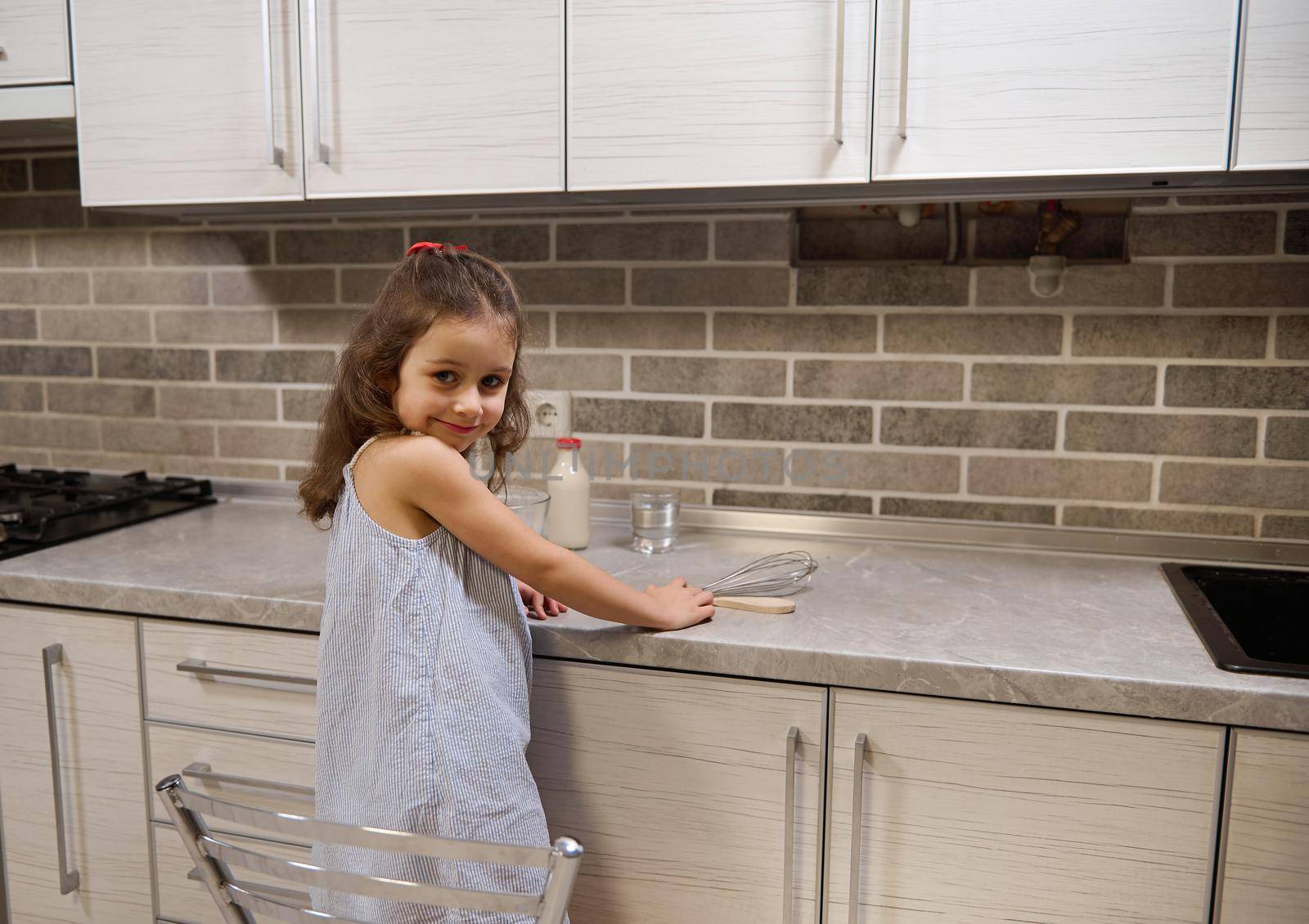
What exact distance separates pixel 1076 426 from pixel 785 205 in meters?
0.62

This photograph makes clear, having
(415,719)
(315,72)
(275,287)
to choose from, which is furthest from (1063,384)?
(275,287)

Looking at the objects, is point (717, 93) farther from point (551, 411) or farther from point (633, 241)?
point (551, 411)

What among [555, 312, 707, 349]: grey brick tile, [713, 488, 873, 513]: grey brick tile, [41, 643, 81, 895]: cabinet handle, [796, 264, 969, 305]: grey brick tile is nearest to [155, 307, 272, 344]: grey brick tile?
[555, 312, 707, 349]: grey brick tile

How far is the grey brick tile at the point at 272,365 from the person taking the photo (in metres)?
1.96

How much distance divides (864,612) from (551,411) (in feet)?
2.51

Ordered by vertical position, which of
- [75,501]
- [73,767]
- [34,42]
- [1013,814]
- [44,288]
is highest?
[34,42]

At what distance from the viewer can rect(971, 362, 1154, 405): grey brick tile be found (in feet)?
5.21

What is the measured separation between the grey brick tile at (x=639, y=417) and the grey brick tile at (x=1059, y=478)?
0.51 m

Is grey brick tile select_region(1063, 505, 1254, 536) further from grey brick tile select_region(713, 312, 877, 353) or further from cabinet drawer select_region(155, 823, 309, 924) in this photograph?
cabinet drawer select_region(155, 823, 309, 924)

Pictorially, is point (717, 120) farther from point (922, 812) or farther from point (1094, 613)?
point (922, 812)

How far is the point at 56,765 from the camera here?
57.4 inches

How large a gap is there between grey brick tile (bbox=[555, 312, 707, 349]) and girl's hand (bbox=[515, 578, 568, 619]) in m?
0.67

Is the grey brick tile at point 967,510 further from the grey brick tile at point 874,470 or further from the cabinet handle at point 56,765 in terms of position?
the cabinet handle at point 56,765

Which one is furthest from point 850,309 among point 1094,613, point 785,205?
point 1094,613
